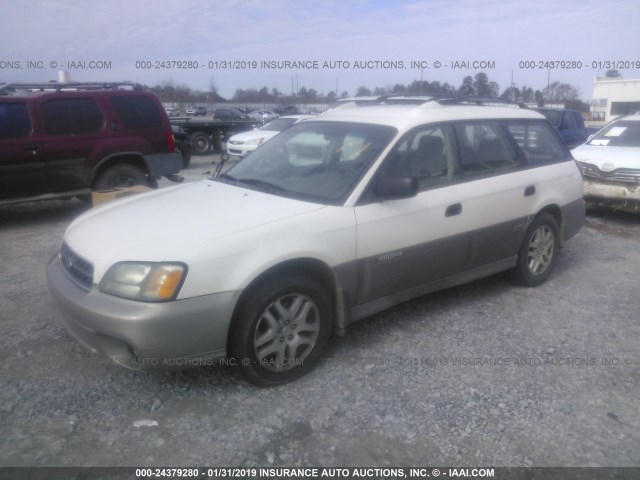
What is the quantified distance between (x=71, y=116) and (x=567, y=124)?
477 inches

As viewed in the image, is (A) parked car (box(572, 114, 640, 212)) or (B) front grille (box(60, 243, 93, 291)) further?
(A) parked car (box(572, 114, 640, 212))

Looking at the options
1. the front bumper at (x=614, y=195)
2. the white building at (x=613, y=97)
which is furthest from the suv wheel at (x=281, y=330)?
the white building at (x=613, y=97)

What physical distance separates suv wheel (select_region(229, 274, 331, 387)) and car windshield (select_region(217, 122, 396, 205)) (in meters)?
0.66

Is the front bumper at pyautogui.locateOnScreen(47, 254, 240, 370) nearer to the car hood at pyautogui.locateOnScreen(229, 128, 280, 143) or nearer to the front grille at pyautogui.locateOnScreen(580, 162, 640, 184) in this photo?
the front grille at pyautogui.locateOnScreen(580, 162, 640, 184)

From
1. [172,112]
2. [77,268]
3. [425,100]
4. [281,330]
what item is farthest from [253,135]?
[172,112]

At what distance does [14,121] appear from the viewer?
6965 millimetres

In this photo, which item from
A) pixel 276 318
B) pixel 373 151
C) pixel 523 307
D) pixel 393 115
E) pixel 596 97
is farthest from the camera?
pixel 596 97

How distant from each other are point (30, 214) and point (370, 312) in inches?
264

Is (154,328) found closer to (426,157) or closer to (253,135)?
(426,157)

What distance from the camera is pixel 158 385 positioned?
10.7ft

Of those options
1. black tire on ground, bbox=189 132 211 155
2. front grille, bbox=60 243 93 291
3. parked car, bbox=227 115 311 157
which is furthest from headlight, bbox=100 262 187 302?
black tire on ground, bbox=189 132 211 155

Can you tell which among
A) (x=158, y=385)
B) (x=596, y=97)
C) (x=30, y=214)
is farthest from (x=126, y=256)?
(x=596, y=97)

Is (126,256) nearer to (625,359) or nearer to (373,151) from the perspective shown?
(373,151)

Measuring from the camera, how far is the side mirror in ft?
11.3
